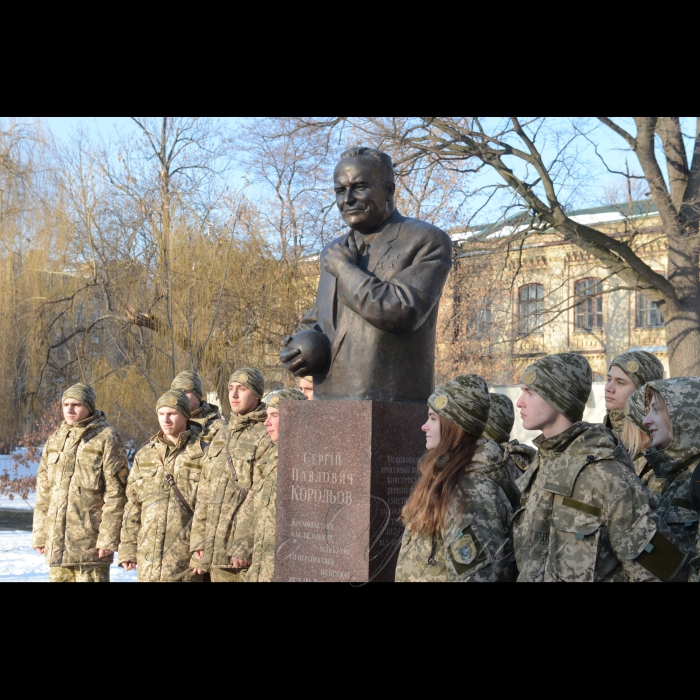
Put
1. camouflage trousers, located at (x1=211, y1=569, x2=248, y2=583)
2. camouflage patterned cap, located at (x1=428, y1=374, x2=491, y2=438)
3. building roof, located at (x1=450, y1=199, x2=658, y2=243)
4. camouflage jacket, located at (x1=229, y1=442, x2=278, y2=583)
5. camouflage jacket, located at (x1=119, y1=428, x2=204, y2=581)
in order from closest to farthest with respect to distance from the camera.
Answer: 1. camouflage patterned cap, located at (x1=428, y1=374, x2=491, y2=438)
2. camouflage jacket, located at (x1=229, y1=442, x2=278, y2=583)
3. camouflage trousers, located at (x1=211, y1=569, x2=248, y2=583)
4. camouflage jacket, located at (x1=119, y1=428, x2=204, y2=581)
5. building roof, located at (x1=450, y1=199, x2=658, y2=243)

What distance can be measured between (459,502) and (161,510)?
373 centimetres

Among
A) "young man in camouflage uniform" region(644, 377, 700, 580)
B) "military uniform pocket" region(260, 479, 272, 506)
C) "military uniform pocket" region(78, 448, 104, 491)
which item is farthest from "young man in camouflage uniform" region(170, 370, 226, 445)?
"young man in camouflage uniform" region(644, 377, 700, 580)

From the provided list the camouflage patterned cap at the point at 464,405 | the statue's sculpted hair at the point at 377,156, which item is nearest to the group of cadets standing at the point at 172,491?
the statue's sculpted hair at the point at 377,156

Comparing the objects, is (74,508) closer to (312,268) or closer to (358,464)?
(358,464)

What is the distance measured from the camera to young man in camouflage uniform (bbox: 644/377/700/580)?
154 inches

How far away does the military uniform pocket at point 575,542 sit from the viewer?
3186 mm

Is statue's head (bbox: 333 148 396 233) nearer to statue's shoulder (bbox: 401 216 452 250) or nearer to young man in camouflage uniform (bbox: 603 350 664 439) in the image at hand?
statue's shoulder (bbox: 401 216 452 250)

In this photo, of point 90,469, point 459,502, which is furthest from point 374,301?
point 90,469

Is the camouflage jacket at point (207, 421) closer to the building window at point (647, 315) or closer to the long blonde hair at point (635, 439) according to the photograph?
the long blonde hair at point (635, 439)

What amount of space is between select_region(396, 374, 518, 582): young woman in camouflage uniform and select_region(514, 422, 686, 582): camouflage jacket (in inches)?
4.5

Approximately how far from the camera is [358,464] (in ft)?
14.9

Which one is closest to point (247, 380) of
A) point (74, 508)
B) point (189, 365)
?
point (74, 508)

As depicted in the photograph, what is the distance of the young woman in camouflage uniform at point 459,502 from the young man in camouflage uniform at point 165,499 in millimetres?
3332

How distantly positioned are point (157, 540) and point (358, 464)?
269 cm
